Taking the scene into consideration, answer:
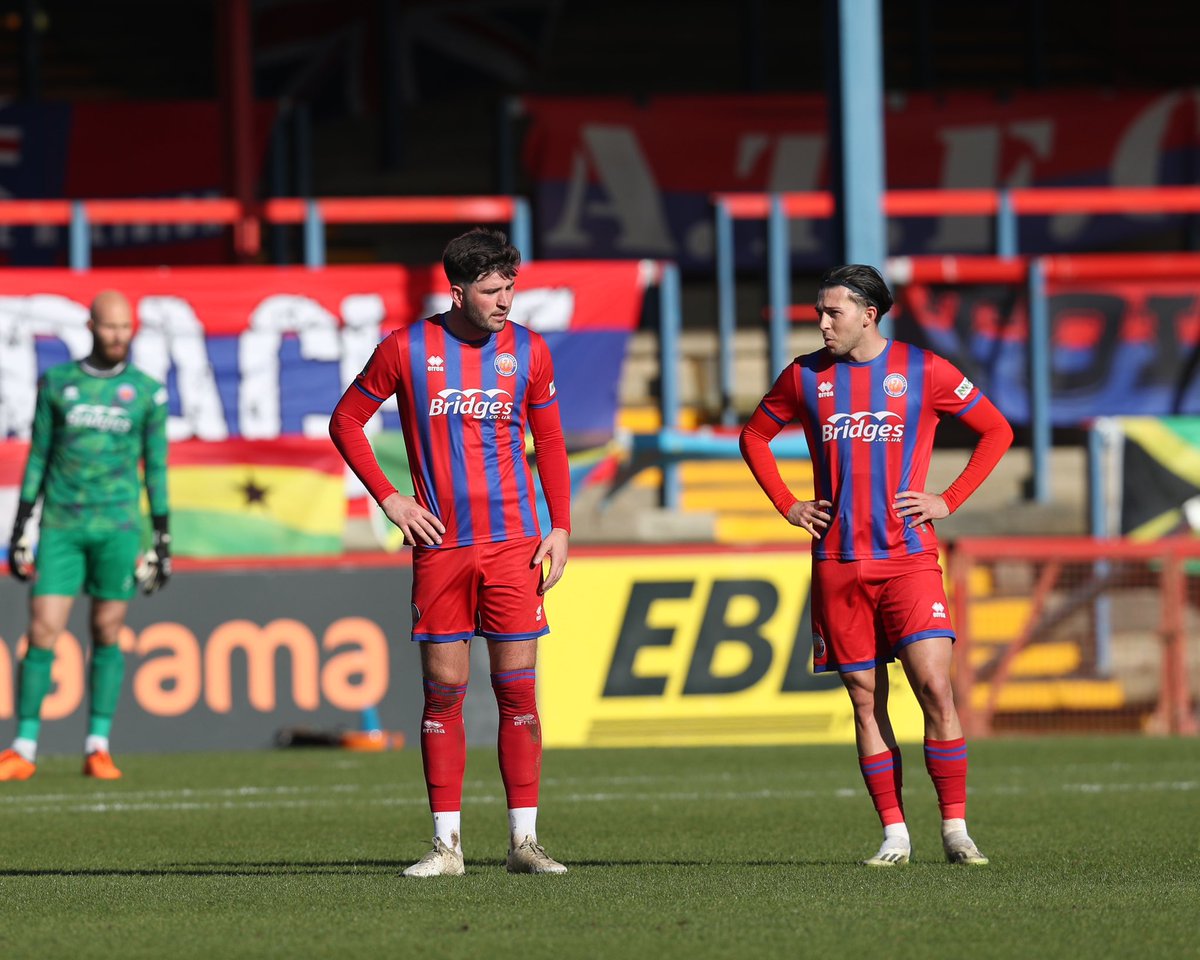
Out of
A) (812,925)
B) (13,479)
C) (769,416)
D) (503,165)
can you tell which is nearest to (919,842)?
(769,416)

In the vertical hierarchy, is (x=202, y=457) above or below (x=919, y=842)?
above

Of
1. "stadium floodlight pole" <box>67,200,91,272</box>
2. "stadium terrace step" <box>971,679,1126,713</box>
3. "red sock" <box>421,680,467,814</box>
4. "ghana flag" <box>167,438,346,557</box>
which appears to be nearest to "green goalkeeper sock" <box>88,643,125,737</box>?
"ghana flag" <box>167,438,346,557</box>

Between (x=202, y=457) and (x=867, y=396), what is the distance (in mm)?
7322

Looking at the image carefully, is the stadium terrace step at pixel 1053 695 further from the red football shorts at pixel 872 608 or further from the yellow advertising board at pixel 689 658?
the red football shorts at pixel 872 608

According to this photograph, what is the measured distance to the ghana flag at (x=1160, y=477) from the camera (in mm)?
14578

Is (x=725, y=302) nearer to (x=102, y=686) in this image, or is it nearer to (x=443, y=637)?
(x=102, y=686)

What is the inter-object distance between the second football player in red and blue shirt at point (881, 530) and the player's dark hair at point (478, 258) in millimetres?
969

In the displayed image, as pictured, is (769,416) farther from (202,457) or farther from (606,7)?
(606,7)

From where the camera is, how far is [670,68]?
21.1 metres

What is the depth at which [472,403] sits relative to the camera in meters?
6.55

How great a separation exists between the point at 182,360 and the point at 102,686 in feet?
16.2

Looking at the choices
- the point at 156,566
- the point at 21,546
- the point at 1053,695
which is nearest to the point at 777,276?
the point at 1053,695

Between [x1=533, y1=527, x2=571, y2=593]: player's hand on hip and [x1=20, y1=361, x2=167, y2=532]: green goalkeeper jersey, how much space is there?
372cm

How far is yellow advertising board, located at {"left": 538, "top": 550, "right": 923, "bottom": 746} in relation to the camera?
12203mm
